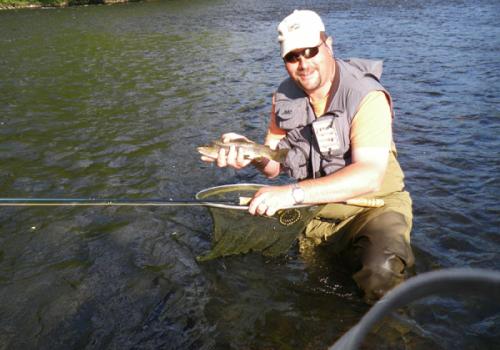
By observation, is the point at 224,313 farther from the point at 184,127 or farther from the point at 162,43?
the point at 162,43

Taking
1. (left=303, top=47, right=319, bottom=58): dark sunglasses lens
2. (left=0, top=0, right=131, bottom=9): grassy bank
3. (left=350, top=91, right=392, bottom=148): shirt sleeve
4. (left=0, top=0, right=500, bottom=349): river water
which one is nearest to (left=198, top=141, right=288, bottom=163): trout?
(left=350, top=91, right=392, bottom=148): shirt sleeve

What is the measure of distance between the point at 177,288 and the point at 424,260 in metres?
2.72

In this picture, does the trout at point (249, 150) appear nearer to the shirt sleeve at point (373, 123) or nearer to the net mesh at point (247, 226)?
the net mesh at point (247, 226)

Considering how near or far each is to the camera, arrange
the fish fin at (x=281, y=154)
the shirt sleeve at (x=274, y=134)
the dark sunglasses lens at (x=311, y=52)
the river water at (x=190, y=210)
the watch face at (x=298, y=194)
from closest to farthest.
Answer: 1. the watch face at (x=298, y=194)
2. the dark sunglasses lens at (x=311, y=52)
3. the river water at (x=190, y=210)
4. the fish fin at (x=281, y=154)
5. the shirt sleeve at (x=274, y=134)

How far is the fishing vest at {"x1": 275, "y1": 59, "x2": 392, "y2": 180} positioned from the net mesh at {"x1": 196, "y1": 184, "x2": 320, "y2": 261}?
495 mm

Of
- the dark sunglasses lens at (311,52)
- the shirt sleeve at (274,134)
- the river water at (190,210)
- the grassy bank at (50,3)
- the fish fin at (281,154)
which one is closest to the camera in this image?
the dark sunglasses lens at (311,52)

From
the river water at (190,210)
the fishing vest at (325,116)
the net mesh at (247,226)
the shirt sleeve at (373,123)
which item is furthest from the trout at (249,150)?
the river water at (190,210)

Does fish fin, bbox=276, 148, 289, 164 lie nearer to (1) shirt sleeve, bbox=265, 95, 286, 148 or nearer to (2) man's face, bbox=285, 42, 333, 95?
(1) shirt sleeve, bbox=265, 95, 286, 148

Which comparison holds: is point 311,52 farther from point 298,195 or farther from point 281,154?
point 298,195

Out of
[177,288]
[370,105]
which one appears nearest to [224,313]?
[177,288]

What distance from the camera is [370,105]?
4168 millimetres

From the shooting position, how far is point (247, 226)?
4.93 meters

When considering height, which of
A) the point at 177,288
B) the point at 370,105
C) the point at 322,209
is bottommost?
the point at 177,288

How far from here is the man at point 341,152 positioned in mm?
4082
